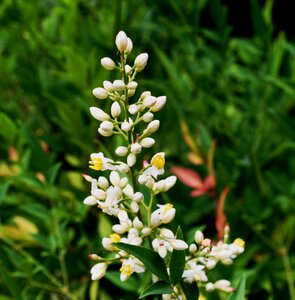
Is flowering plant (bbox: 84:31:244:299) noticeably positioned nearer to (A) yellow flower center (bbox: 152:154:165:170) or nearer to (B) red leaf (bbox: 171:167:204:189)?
(A) yellow flower center (bbox: 152:154:165:170)

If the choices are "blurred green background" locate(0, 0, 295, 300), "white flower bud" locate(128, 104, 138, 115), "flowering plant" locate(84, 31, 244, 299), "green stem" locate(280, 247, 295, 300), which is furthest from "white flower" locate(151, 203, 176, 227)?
"green stem" locate(280, 247, 295, 300)

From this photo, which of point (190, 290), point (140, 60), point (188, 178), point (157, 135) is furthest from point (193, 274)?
point (157, 135)

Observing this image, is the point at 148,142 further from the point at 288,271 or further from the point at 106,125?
the point at 288,271

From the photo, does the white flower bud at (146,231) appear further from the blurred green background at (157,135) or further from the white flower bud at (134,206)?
the blurred green background at (157,135)

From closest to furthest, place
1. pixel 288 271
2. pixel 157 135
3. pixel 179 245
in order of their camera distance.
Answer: pixel 179 245 → pixel 288 271 → pixel 157 135

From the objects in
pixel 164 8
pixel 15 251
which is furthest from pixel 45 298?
pixel 164 8
